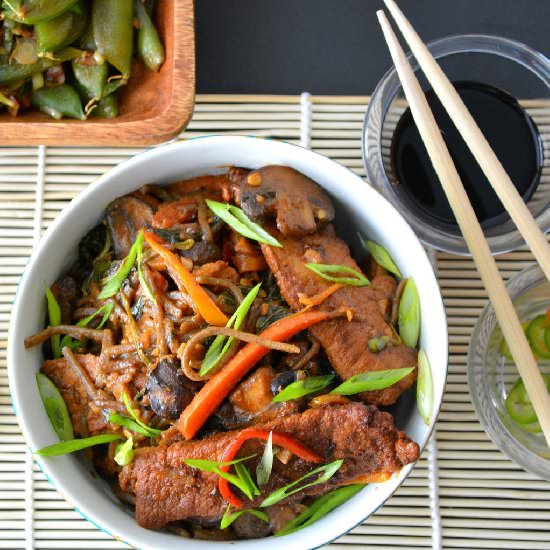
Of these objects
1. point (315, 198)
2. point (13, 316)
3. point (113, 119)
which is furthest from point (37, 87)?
point (315, 198)

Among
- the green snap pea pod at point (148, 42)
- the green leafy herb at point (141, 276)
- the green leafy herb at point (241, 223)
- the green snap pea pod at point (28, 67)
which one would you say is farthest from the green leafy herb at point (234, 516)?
the green snap pea pod at point (28, 67)

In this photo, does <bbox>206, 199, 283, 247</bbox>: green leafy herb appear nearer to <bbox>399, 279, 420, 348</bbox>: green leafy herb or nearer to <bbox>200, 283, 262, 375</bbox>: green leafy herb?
<bbox>200, 283, 262, 375</bbox>: green leafy herb

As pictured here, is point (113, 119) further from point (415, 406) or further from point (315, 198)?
point (415, 406)

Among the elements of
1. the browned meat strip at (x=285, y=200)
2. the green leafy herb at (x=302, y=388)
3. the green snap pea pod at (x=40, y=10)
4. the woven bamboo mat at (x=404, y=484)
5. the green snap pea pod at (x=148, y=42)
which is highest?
the green snap pea pod at (x=40, y=10)

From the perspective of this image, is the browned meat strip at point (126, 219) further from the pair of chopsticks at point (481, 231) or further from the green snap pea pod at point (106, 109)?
the pair of chopsticks at point (481, 231)

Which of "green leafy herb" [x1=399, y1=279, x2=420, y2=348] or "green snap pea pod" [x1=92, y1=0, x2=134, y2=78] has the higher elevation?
"green snap pea pod" [x1=92, y1=0, x2=134, y2=78]

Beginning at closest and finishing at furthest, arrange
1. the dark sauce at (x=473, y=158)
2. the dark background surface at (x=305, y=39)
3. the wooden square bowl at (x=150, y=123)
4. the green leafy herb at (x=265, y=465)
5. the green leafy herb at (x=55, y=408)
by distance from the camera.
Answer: the green leafy herb at (x=265, y=465) → the green leafy herb at (x=55, y=408) → the wooden square bowl at (x=150, y=123) → the dark sauce at (x=473, y=158) → the dark background surface at (x=305, y=39)

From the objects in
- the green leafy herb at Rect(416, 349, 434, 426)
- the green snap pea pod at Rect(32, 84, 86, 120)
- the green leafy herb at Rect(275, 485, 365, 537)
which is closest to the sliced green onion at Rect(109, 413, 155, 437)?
the green leafy herb at Rect(275, 485, 365, 537)
